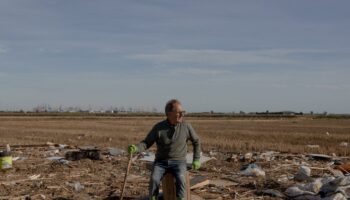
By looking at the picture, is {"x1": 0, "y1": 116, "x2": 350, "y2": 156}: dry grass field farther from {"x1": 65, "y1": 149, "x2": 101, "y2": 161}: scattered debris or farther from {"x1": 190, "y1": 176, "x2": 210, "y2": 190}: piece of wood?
{"x1": 190, "y1": 176, "x2": 210, "y2": 190}: piece of wood

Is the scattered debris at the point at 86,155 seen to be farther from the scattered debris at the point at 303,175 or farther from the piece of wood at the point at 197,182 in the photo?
the scattered debris at the point at 303,175

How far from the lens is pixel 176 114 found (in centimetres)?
712

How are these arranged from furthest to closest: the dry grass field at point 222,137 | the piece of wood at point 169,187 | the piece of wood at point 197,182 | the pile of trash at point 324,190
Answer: the dry grass field at point 222,137 < the piece of wood at point 197,182 < the pile of trash at point 324,190 < the piece of wood at point 169,187

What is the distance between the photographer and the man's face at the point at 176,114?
709cm

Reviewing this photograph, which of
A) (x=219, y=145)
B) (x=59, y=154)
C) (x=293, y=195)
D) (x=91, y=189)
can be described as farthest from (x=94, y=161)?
(x=219, y=145)

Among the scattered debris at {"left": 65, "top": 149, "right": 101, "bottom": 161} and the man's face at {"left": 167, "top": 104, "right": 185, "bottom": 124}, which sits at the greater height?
the man's face at {"left": 167, "top": 104, "right": 185, "bottom": 124}

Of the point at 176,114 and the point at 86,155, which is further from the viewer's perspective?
the point at 86,155

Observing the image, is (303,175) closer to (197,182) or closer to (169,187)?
(197,182)

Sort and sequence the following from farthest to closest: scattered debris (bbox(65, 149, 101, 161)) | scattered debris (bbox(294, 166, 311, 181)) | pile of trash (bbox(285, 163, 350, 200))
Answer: scattered debris (bbox(65, 149, 101, 161)) < scattered debris (bbox(294, 166, 311, 181)) < pile of trash (bbox(285, 163, 350, 200))

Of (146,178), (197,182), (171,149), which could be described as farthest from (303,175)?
(171,149)

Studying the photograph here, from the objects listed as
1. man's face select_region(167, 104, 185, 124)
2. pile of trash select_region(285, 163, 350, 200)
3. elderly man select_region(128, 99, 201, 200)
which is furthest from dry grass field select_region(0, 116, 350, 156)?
man's face select_region(167, 104, 185, 124)

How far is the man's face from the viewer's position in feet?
23.3

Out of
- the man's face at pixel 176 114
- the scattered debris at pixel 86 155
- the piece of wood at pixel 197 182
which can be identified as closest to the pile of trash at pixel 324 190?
the piece of wood at pixel 197 182

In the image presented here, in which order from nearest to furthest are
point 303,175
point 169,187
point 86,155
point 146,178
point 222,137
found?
point 169,187 → point 303,175 → point 146,178 → point 86,155 → point 222,137
